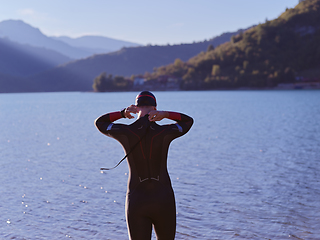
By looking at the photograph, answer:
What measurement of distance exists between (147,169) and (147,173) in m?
0.05

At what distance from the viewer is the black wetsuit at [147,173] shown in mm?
4371

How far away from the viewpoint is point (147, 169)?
4449 mm

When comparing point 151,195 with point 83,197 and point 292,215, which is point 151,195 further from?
point 83,197

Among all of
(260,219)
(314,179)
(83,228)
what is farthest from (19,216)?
(314,179)

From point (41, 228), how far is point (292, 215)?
6.29m

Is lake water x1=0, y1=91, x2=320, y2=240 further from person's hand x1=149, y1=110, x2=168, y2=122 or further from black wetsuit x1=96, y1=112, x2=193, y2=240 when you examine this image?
person's hand x1=149, y1=110, x2=168, y2=122

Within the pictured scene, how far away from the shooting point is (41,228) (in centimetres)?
922

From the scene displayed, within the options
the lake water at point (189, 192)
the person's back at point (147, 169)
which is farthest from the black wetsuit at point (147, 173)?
the lake water at point (189, 192)

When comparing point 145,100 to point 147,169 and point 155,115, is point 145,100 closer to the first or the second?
point 155,115

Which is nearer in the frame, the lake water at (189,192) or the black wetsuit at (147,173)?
the black wetsuit at (147,173)

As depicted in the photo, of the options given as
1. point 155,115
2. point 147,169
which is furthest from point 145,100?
point 147,169

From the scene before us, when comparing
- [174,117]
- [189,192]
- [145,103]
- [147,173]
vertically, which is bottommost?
[189,192]

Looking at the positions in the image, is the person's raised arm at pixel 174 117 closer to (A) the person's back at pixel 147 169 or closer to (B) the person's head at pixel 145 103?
(A) the person's back at pixel 147 169

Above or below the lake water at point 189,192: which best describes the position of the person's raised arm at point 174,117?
above
